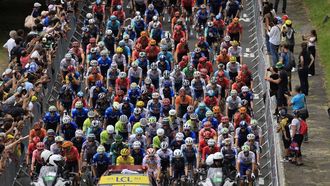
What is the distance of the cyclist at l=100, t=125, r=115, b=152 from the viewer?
32438mm

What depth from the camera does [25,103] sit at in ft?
110

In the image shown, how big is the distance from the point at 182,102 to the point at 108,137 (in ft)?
11.5

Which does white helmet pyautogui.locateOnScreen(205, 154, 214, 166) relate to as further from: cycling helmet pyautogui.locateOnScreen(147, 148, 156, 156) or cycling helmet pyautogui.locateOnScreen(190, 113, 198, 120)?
cycling helmet pyautogui.locateOnScreen(190, 113, 198, 120)

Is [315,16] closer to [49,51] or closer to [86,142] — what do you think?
[49,51]

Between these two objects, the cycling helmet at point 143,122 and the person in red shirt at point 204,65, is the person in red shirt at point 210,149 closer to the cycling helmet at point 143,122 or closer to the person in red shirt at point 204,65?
the cycling helmet at point 143,122

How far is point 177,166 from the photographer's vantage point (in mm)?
31078

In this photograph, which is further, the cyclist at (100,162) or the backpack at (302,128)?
the backpack at (302,128)

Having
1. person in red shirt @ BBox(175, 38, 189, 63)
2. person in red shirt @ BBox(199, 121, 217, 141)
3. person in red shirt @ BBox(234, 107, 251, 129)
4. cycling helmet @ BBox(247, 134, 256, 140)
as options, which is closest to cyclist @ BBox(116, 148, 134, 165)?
person in red shirt @ BBox(199, 121, 217, 141)

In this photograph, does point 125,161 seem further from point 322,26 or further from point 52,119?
point 322,26

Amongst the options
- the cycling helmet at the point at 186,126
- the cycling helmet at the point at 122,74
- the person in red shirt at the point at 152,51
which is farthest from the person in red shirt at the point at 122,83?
the cycling helmet at the point at 186,126

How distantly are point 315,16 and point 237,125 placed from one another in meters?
15.8

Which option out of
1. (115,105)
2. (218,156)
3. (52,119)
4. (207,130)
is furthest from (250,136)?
(52,119)

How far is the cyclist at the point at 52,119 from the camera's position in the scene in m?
33.6

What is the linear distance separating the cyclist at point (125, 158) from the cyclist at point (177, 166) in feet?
3.58
